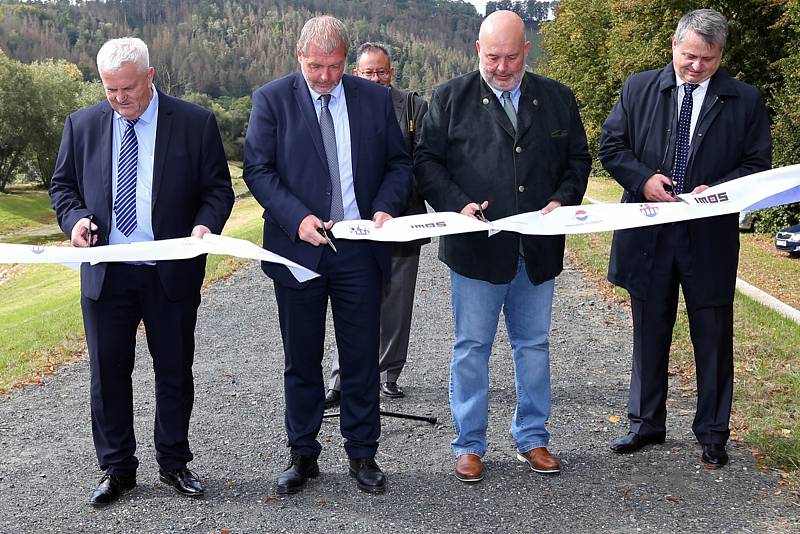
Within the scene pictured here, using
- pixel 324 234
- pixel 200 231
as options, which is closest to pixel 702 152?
pixel 324 234

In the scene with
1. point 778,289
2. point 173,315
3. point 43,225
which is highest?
point 173,315

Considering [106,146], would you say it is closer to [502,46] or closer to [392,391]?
[502,46]

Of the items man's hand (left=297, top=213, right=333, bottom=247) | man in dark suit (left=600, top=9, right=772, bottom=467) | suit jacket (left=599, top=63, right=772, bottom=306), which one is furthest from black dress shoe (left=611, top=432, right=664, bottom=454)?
man's hand (left=297, top=213, right=333, bottom=247)

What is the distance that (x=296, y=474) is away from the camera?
5062 mm

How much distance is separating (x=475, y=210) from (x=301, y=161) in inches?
40.3

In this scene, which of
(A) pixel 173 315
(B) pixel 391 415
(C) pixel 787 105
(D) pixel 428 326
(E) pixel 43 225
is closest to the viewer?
(A) pixel 173 315

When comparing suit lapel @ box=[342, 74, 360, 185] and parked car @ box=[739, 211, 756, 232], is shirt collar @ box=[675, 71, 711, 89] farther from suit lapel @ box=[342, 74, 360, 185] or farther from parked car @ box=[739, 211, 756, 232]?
parked car @ box=[739, 211, 756, 232]

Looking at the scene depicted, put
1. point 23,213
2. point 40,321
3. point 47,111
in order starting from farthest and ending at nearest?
point 47,111 → point 23,213 → point 40,321

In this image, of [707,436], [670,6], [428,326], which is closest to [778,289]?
[428,326]

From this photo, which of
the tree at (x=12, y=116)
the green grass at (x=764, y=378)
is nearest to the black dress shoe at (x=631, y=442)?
the green grass at (x=764, y=378)

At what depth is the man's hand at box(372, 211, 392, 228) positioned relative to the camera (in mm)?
4941

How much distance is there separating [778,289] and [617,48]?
84.2 feet

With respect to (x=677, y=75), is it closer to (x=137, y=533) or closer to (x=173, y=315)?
(x=173, y=315)

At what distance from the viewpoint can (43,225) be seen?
53.1 meters
